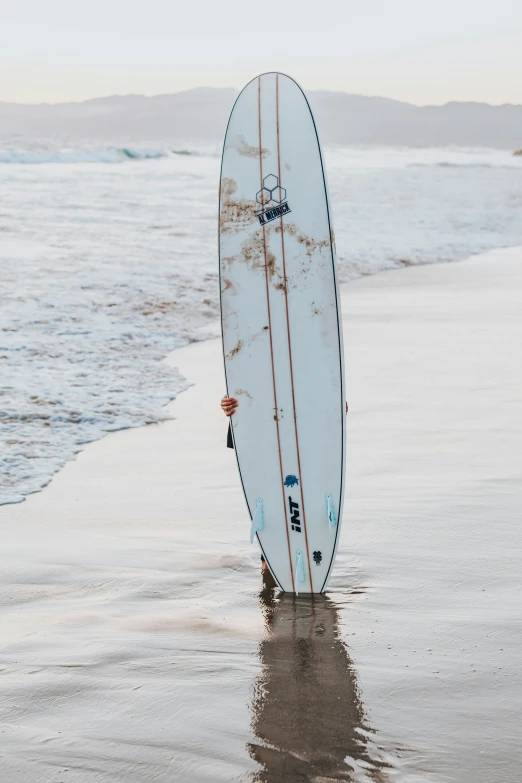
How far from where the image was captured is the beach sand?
2533 mm

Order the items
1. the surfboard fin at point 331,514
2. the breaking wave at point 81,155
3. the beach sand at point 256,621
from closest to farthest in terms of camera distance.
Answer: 1. the beach sand at point 256,621
2. the surfboard fin at point 331,514
3. the breaking wave at point 81,155

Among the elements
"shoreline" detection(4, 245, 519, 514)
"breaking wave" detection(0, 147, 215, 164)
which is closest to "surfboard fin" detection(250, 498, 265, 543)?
"shoreline" detection(4, 245, 519, 514)

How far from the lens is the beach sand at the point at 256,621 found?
2.53 m

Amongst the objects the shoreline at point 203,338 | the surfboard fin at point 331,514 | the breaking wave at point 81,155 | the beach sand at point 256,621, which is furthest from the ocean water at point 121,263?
the surfboard fin at point 331,514

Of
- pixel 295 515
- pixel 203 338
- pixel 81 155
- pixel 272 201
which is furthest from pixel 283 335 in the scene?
pixel 81 155

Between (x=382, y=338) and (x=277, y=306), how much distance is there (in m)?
4.62

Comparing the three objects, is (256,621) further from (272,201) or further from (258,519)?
(272,201)

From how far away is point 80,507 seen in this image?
4.73m

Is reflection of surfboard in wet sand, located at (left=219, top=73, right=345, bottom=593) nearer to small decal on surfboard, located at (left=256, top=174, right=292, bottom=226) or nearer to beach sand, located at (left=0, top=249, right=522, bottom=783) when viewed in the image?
small decal on surfboard, located at (left=256, top=174, right=292, bottom=226)

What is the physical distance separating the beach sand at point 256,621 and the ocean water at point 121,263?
2.08 ft

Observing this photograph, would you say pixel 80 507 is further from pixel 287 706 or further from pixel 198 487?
pixel 287 706

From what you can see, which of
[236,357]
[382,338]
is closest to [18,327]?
[382,338]

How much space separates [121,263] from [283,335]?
918cm

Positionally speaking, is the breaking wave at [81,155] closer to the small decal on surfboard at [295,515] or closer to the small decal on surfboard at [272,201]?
the small decal on surfboard at [272,201]
